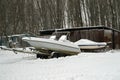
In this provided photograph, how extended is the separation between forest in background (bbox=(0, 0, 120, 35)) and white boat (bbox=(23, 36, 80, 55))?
18634mm

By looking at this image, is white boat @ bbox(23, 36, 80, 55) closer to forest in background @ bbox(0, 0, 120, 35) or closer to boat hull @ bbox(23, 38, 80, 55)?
boat hull @ bbox(23, 38, 80, 55)

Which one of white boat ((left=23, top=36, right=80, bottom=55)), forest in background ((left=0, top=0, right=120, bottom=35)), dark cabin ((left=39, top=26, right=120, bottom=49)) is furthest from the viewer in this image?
forest in background ((left=0, top=0, right=120, bottom=35))

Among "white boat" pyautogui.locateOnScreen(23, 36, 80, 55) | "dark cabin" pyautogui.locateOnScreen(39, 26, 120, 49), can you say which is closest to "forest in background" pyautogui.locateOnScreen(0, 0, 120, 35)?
"dark cabin" pyautogui.locateOnScreen(39, 26, 120, 49)

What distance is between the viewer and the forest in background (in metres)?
38.3

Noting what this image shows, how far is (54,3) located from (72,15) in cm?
369

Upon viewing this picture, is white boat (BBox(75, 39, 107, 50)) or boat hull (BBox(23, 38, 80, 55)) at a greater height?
boat hull (BBox(23, 38, 80, 55))

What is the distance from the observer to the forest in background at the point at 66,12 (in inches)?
1510

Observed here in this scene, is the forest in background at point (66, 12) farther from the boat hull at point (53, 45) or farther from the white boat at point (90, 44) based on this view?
the boat hull at point (53, 45)

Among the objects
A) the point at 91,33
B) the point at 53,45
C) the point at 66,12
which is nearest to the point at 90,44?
the point at 91,33

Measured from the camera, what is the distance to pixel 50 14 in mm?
41906

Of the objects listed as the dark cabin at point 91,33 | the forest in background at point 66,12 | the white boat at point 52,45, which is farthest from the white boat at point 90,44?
the forest in background at point 66,12

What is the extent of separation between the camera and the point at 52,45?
59.5 feet

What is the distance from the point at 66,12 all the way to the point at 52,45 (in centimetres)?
2269

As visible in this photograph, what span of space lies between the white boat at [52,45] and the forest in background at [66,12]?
18634mm
